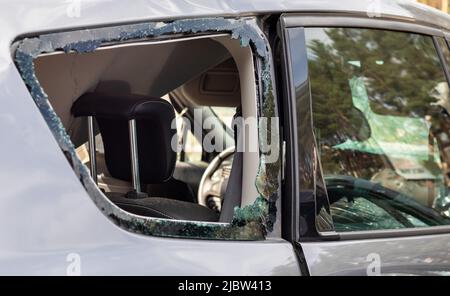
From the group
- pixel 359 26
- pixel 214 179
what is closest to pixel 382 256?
pixel 359 26

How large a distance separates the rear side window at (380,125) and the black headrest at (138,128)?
19.5 inches

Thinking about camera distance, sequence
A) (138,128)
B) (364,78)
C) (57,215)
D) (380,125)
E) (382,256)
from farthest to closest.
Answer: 1. (380,125)
2. (364,78)
3. (138,128)
4. (382,256)
5. (57,215)

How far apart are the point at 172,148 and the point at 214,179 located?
1.78m

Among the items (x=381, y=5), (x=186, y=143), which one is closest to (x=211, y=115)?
(x=186, y=143)

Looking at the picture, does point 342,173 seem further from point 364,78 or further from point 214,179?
point 364,78

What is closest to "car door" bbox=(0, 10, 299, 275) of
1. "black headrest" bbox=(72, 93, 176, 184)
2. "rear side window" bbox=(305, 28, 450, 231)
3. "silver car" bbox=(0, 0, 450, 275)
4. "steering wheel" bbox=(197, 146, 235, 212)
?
"silver car" bbox=(0, 0, 450, 275)

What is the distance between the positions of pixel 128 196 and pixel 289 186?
0.66m

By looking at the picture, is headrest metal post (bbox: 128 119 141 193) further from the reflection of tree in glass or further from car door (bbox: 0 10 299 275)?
the reflection of tree in glass

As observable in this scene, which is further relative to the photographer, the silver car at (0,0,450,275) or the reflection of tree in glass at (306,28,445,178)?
the reflection of tree in glass at (306,28,445,178)

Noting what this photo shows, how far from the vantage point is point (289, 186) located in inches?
69.3

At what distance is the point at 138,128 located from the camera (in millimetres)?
2061

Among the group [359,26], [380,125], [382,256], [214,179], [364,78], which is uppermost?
[364,78]

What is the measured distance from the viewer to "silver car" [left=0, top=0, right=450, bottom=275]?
1.43 metres

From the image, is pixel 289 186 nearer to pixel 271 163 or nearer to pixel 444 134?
pixel 271 163
